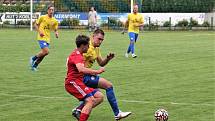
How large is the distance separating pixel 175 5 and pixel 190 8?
140cm

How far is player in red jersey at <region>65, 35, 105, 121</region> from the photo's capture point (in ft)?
31.3

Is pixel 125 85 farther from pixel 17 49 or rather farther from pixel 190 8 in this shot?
pixel 190 8

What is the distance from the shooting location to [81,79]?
32.4ft

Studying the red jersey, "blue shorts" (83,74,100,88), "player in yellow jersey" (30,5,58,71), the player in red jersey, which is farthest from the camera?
"player in yellow jersey" (30,5,58,71)

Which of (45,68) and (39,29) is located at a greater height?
(39,29)

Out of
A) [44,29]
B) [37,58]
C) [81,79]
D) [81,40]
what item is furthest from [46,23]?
[81,40]

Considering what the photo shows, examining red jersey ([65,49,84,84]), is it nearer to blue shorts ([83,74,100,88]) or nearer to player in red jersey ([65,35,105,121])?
player in red jersey ([65,35,105,121])

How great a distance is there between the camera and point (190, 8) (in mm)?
54656

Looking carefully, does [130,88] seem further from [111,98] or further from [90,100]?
[90,100]

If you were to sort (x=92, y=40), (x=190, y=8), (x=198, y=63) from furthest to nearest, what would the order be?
1. (x=190, y=8)
2. (x=198, y=63)
3. (x=92, y=40)

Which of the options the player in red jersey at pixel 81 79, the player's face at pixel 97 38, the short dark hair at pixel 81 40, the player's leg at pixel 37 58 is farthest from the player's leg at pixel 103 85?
the player's leg at pixel 37 58

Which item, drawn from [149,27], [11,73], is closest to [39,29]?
[11,73]

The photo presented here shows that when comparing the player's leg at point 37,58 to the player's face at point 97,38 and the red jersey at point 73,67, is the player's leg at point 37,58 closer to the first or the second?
the player's face at point 97,38

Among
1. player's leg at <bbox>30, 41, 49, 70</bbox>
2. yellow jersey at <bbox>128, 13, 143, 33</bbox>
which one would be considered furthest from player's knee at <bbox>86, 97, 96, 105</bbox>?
yellow jersey at <bbox>128, 13, 143, 33</bbox>
